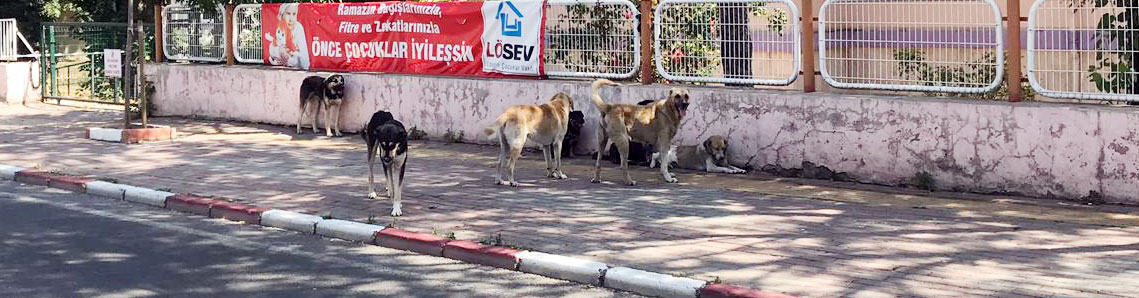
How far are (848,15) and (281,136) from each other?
806 cm

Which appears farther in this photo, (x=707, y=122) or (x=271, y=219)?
(x=707, y=122)

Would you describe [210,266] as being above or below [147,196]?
below

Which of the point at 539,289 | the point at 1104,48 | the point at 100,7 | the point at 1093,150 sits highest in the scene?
the point at 100,7

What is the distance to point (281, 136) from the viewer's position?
59.8 ft

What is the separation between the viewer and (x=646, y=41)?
15125mm

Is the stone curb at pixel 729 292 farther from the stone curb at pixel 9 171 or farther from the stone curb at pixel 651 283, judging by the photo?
the stone curb at pixel 9 171

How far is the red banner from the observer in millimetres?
17109

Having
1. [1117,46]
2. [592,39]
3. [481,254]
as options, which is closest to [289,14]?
[592,39]

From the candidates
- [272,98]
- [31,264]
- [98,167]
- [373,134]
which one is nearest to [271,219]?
[373,134]

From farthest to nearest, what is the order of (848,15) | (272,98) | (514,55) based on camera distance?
(272,98)
(514,55)
(848,15)

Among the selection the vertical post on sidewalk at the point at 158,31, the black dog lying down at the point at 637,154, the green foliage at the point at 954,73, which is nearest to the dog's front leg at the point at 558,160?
the black dog lying down at the point at 637,154

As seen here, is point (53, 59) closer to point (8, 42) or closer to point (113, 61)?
point (8, 42)

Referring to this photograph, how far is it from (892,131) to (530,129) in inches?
129

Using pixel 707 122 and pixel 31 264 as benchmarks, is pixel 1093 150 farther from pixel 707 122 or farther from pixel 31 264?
pixel 31 264
